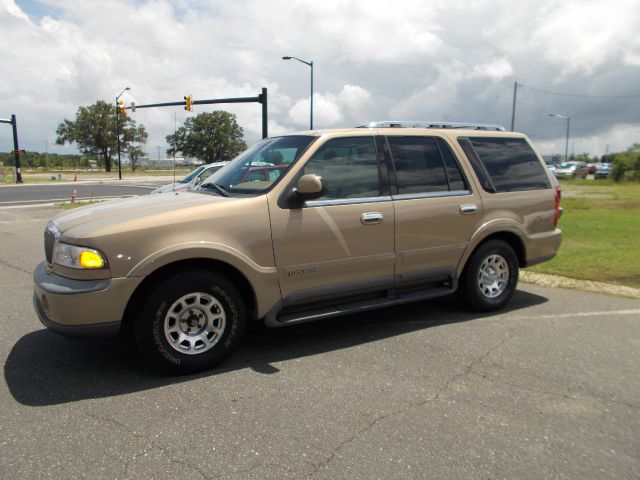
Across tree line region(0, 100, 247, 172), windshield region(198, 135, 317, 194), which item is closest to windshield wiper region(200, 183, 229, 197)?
windshield region(198, 135, 317, 194)

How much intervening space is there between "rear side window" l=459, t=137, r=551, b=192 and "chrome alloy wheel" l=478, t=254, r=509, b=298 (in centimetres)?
75

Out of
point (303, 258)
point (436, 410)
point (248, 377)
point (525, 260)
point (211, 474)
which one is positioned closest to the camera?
point (211, 474)

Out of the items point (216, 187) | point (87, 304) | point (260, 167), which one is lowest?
point (87, 304)

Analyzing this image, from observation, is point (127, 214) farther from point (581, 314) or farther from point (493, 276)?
point (581, 314)

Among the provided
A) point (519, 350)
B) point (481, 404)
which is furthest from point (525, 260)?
point (481, 404)

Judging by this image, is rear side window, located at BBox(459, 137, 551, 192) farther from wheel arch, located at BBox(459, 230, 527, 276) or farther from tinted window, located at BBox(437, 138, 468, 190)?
wheel arch, located at BBox(459, 230, 527, 276)

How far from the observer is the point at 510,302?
19.0 ft

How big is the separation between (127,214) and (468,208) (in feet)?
10.3

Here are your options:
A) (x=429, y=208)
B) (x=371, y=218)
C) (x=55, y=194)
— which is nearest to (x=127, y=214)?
(x=371, y=218)

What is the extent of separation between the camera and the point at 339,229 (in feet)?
13.7

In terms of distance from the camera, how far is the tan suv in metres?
3.50

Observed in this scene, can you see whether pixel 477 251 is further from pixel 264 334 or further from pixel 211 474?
pixel 211 474

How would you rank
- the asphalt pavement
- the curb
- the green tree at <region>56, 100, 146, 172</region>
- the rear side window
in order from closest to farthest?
the rear side window → the curb → the asphalt pavement → the green tree at <region>56, 100, 146, 172</region>

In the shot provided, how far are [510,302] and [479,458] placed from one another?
11.2 feet
